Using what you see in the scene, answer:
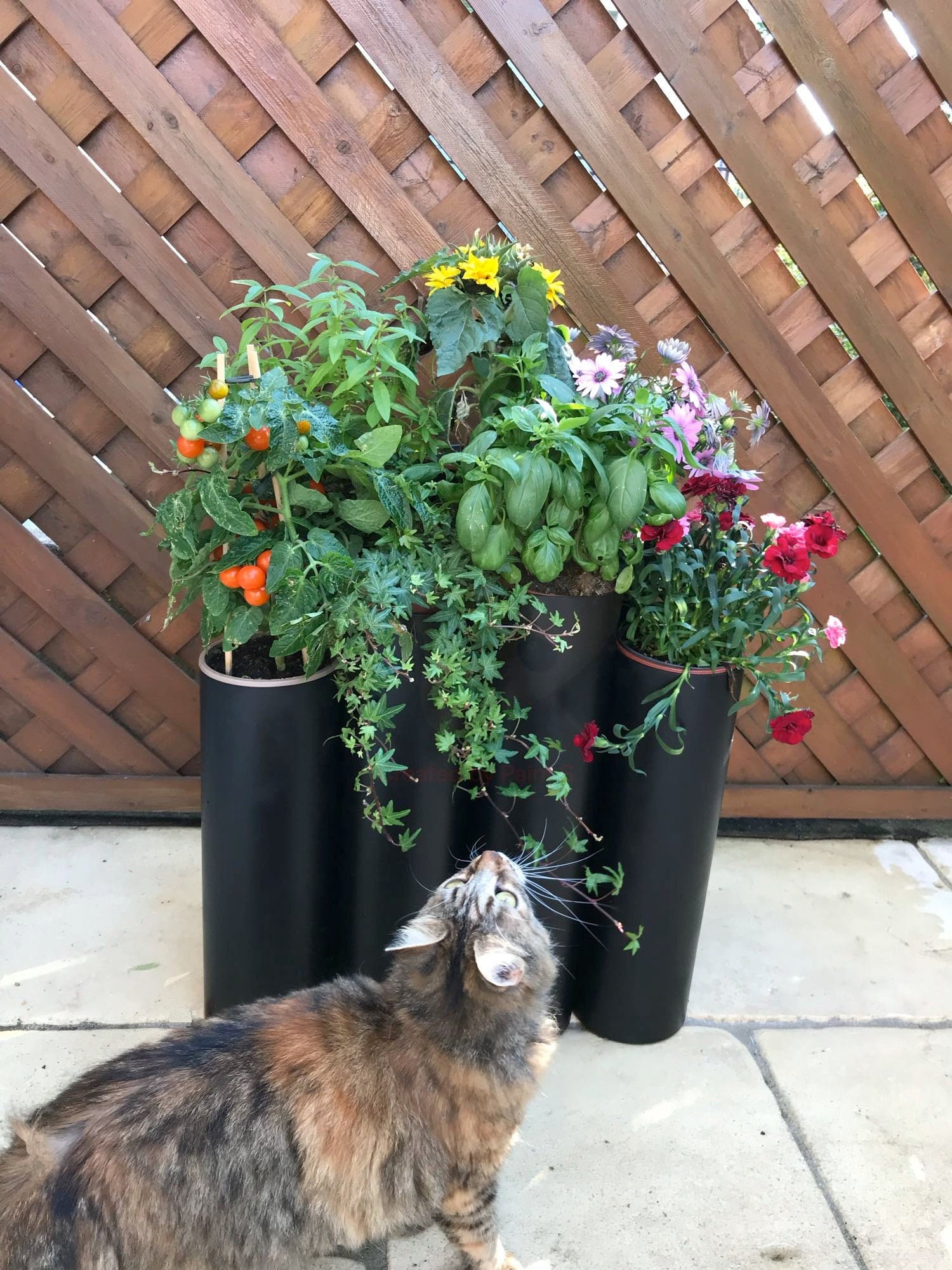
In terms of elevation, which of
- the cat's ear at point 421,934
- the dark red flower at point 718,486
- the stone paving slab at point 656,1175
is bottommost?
the stone paving slab at point 656,1175

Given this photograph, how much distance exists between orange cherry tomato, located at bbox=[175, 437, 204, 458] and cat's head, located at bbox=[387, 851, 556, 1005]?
2.22 feet

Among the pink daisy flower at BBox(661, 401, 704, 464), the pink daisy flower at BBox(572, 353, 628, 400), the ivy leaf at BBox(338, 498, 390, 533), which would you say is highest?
the ivy leaf at BBox(338, 498, 390, 533)

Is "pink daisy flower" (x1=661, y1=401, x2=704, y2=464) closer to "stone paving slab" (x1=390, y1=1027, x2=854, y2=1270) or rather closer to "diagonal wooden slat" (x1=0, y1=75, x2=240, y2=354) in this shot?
"diagonal wooden slat" (x1=0, y1=75, x2=240, y2=354)

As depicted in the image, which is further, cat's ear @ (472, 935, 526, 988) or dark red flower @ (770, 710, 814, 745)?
dark red flower @ (770, 710, 814, 745)

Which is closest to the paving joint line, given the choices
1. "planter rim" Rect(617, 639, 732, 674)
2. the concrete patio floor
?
the concrete patio floor

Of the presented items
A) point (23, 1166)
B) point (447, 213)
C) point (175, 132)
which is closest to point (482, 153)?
point (447, 213)

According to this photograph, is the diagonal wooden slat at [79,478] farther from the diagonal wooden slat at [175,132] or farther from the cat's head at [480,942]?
the cat's head at [480,942]

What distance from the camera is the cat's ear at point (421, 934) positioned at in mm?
1132

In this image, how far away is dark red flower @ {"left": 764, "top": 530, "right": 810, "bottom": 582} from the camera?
4.47 ft

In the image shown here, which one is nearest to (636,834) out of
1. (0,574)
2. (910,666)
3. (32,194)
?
(910,666)

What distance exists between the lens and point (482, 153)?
1.79 m

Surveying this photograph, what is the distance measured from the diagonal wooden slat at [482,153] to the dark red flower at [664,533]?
68cm

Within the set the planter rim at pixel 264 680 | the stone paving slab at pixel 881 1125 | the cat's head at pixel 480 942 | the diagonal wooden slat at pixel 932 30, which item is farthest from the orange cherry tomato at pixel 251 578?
the diagonal wooden slat at pixel 932 30

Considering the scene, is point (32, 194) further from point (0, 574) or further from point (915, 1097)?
point (915, 1097)
